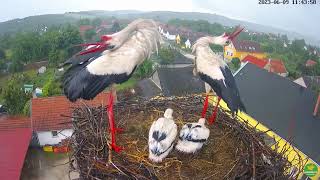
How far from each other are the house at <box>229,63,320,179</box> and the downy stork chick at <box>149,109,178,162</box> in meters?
5.61

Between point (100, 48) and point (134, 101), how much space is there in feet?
4.88

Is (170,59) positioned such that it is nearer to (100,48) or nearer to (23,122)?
(23,122)

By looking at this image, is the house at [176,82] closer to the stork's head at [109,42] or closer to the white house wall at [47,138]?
the white house wall at [47,138]

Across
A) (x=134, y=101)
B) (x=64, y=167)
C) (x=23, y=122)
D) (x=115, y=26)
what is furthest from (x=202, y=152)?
(x=115, y=26)

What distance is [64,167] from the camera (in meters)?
9.56

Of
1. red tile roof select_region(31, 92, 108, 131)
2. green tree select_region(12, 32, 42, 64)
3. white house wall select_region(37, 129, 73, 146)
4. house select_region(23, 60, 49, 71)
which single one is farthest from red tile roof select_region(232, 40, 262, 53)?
white house wall select_region(37, 129, 73, 146)

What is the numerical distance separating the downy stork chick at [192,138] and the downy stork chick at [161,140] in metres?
0.14

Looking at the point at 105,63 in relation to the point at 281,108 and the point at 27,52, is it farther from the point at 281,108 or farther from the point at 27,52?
the point at 27,52

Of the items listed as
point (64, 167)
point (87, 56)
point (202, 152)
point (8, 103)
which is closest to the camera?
point (87, 56)

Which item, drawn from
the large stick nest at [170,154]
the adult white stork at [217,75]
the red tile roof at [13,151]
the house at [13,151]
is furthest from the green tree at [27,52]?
the adult white stork at [217,75]

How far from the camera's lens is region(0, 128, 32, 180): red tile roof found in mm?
8180

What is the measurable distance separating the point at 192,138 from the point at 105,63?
3.74 ft

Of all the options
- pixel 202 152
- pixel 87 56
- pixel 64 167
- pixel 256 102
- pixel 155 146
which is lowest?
pixel 64 167

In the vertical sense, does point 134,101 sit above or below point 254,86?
above
